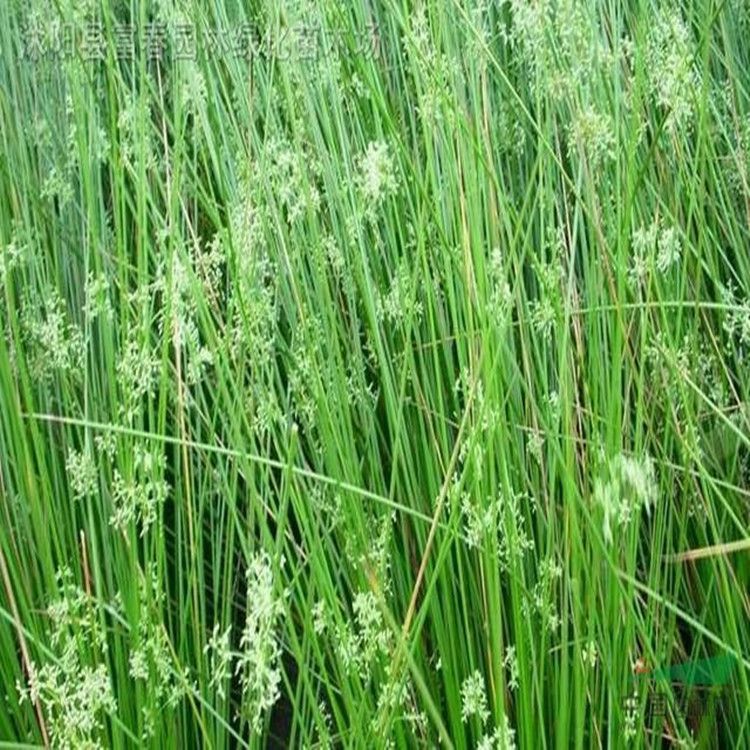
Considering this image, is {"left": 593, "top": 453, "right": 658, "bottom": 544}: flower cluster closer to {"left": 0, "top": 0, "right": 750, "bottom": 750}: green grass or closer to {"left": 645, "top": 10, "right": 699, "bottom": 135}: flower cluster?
{"left": 0, "top": 0, "right": 750, "bottom": 750}: green grass

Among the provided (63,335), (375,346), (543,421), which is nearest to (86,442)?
(63,335)

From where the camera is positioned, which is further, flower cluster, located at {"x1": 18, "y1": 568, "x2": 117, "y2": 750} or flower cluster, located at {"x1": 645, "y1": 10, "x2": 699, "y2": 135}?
flower cluster, located at {"x1": 645, "y1": 10, "x2": 699, "y2": 135}

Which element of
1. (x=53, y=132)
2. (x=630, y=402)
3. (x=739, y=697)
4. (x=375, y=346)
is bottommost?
(x=739, y=697)

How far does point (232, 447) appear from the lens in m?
1.27

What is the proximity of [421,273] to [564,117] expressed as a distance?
25cm

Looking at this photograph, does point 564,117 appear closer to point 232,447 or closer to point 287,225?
point 287,225

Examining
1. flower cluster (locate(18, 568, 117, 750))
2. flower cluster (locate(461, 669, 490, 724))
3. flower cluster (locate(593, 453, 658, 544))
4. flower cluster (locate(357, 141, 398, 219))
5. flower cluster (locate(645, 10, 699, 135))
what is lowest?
flower cluster (locate(461, 669, 490, 724))

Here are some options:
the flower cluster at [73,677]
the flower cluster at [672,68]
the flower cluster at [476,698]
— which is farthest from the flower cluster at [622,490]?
the flower cluster at [73,677]

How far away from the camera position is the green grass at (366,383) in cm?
121

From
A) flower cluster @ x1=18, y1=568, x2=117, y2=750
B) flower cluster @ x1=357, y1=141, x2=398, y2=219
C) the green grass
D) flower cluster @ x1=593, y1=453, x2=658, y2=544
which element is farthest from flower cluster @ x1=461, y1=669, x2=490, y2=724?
flower cluster @ x1=357, y1=141, x2=398, y2=219

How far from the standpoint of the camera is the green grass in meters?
1.21

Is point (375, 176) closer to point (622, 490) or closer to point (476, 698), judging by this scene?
point (622, 490)

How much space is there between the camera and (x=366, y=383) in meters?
1.42

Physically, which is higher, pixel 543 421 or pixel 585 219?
pixel 585 219
